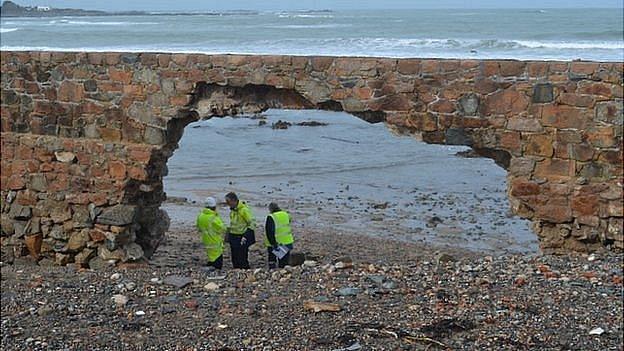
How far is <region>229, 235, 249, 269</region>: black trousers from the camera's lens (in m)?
10.9

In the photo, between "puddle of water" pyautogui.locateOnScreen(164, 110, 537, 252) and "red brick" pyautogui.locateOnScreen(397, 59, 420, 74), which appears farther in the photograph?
"puddle of water" pyautogui.locateOnScreen(164, 110, 537, 252)

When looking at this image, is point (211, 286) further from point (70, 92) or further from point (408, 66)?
point (70, 92)

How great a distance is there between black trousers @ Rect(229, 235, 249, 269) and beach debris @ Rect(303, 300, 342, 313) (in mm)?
3307

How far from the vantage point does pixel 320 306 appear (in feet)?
24.7

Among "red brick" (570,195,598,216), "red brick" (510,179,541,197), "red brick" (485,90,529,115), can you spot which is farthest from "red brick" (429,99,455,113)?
"red brick" (570,195,598,216)

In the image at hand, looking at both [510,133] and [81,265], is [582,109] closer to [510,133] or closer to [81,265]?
[510,133]

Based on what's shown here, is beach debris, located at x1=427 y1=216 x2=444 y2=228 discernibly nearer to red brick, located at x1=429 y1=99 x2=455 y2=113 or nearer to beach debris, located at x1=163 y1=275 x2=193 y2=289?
red brick, located at x1=429 y1=99 x2=455 y2=113

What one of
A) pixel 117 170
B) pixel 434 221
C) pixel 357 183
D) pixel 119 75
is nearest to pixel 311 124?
pixel 357 183

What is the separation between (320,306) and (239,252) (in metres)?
3.52

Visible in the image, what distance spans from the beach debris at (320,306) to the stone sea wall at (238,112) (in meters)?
2.29

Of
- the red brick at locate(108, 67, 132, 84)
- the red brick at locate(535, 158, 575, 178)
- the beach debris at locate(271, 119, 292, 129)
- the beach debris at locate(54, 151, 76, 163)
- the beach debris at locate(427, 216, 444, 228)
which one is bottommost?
the beach debris at locate(271, 119, 292, 129)

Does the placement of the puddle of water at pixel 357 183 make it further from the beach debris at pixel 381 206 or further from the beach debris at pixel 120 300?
the beach debris at pixel 120 300

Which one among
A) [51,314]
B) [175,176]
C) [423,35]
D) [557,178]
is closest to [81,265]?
[51,314]

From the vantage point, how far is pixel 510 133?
8.79 metres
